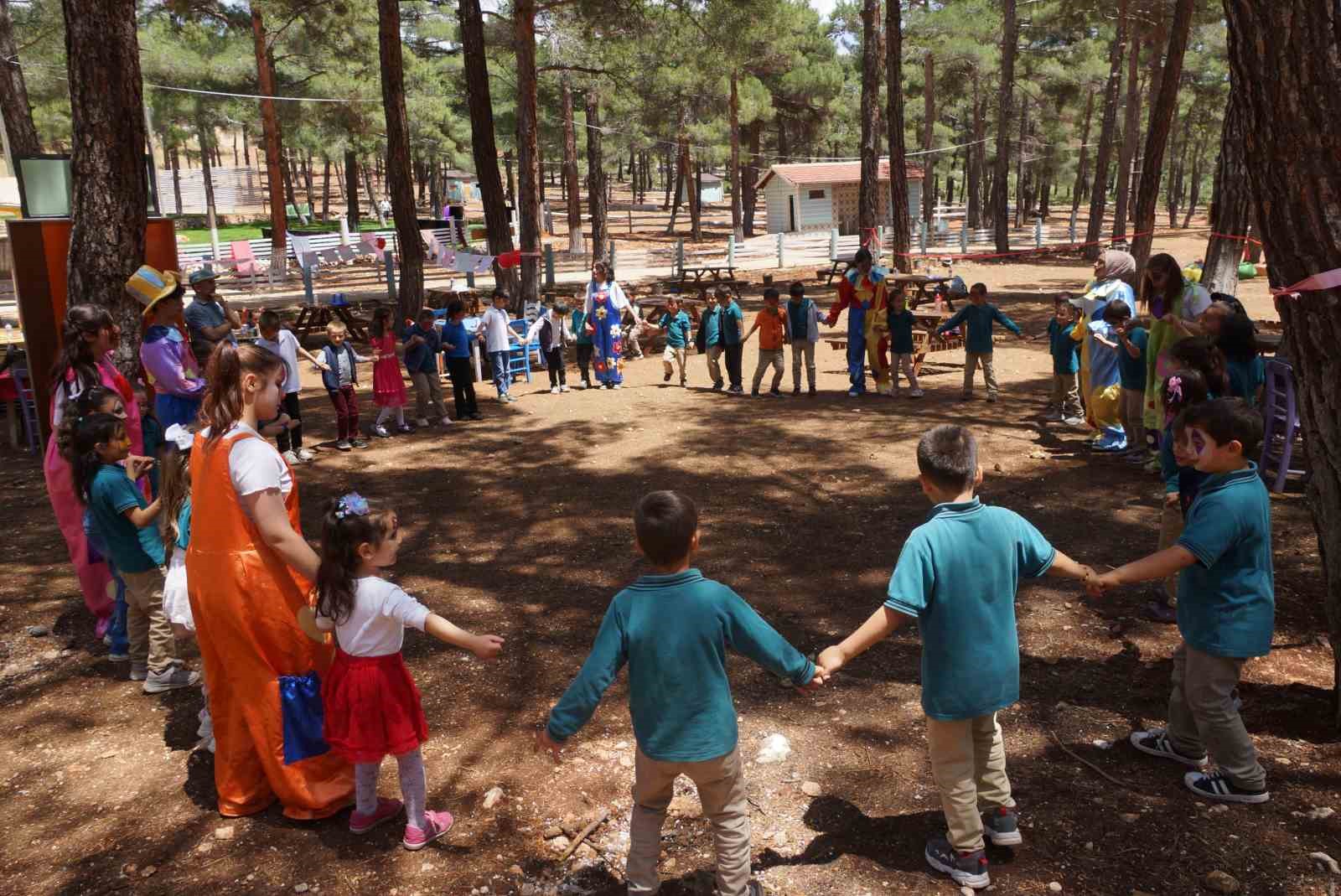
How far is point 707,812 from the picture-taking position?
3053 mm

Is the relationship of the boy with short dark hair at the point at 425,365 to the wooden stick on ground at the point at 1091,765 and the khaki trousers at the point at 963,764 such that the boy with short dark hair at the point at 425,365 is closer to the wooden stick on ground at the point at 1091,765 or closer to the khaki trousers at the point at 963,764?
the wooden stick on ground at the point at 1091,765

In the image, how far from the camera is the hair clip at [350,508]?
3.24 meters

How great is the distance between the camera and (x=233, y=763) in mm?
3727

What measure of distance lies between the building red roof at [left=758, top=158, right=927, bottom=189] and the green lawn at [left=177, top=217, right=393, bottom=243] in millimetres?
20771

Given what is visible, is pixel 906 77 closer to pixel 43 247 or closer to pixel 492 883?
pixel 43 247

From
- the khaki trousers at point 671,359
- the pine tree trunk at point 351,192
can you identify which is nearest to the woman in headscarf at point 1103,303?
the khaki trousers at point 671,359

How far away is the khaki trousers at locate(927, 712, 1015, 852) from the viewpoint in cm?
314

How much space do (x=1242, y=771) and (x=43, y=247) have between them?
9069 millimetres

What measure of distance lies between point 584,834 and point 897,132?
21.0m

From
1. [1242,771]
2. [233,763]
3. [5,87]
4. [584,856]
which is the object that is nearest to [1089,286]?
[1242,771]

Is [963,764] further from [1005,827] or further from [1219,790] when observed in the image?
[1219,790]

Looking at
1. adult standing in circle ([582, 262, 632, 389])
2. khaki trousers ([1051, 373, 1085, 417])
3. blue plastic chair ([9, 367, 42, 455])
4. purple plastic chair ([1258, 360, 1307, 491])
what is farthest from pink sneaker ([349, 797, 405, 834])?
adult standing in circle ([582, 262, 632, 389])

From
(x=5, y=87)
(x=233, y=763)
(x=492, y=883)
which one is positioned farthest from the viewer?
(x=5, y=87)

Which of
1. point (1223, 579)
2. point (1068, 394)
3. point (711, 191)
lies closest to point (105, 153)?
point (1223, 579)
